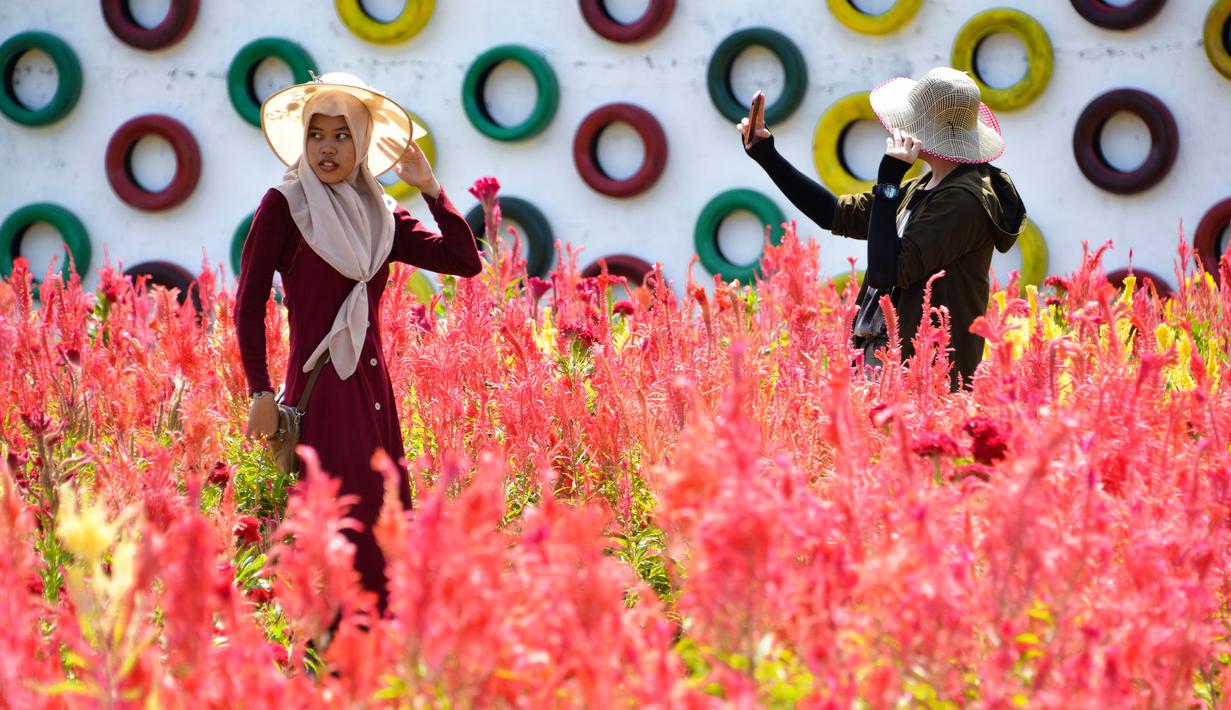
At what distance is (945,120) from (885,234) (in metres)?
0.40

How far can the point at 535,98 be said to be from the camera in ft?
21.6

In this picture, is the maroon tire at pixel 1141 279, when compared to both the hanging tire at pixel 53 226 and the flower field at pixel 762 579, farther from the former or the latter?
Answer: the hanging tire at pixel 53 226

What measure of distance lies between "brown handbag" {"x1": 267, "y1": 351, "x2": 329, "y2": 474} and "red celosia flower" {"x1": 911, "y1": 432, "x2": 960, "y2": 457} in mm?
1249

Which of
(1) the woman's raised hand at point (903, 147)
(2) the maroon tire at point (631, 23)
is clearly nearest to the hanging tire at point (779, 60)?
(2) the maroon tire at point (631, 23)

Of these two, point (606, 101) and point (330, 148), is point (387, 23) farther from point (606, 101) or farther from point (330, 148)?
point (330, 148)

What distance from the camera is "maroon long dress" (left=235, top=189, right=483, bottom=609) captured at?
2.34 metres

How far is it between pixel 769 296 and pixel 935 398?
134 centimetres

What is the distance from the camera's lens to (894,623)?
1148 millimetres

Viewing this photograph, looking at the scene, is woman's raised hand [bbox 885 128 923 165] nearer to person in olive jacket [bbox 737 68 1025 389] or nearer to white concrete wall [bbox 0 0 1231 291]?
person in olive jacket [bbox 737 68 1025 389]

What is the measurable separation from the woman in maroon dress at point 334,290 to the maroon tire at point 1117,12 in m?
4.00

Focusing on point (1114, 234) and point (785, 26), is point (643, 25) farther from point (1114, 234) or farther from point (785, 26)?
point (1114, 234)

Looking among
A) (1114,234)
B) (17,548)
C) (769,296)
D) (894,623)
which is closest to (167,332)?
(769,296)

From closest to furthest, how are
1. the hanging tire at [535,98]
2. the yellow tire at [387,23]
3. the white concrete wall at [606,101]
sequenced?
the white concrete wall at [606,101] < the hanging tire at [535,98] < the yellow tire at [387,23]

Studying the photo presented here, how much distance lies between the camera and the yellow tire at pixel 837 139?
19.4 feet
